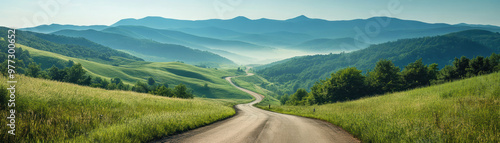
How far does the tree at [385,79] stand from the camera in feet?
197

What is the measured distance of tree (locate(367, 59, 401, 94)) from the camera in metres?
60.1

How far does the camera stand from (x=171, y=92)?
84.8m

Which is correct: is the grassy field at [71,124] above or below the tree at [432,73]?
below

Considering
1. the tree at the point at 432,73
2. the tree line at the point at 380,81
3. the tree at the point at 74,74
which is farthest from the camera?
the tree at the point at 74,74

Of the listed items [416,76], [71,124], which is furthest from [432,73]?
[71,124]

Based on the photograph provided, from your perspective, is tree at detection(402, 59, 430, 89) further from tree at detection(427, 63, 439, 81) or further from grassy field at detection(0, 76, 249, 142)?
grassy field at detection(0, 76, 249, 142)

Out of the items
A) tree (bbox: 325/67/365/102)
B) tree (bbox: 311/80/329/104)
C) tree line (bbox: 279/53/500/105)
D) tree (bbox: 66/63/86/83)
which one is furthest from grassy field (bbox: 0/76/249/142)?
tree (bbox: 66/63/86/83)

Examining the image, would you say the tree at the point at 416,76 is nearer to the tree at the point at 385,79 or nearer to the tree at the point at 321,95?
the tree at the point at 385,79

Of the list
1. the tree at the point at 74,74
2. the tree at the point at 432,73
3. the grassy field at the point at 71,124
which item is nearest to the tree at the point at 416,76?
the tree at the point at 432,73

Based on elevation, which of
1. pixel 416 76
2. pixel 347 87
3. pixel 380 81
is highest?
pixel 416 76

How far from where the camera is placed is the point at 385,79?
61812 mm

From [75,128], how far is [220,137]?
566cm

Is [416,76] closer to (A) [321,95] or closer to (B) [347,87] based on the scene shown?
(B) [347,87]

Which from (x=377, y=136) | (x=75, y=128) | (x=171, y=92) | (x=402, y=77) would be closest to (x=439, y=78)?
(x=402, y=77)
